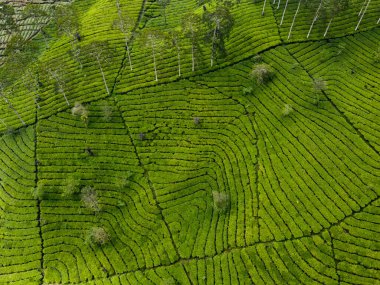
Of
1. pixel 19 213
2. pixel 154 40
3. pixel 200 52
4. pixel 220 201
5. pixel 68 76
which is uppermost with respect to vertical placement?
pixel 154 40

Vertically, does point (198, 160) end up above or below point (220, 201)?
below

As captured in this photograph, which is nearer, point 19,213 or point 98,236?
point 98,236

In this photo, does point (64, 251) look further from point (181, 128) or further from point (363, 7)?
point (363, 7)

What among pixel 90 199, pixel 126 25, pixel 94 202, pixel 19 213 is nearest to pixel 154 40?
pixel 126 25

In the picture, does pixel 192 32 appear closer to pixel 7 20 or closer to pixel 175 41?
pixel 175 41

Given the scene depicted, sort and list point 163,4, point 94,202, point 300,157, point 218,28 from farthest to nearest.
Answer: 1. point 163,4
2. point 218,28
3. point 300,157
4. point 94,202

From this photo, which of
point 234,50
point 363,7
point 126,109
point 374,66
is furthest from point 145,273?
point 363,7

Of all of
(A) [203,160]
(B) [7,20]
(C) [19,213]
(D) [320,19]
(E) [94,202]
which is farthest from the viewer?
(B) [7,20]
